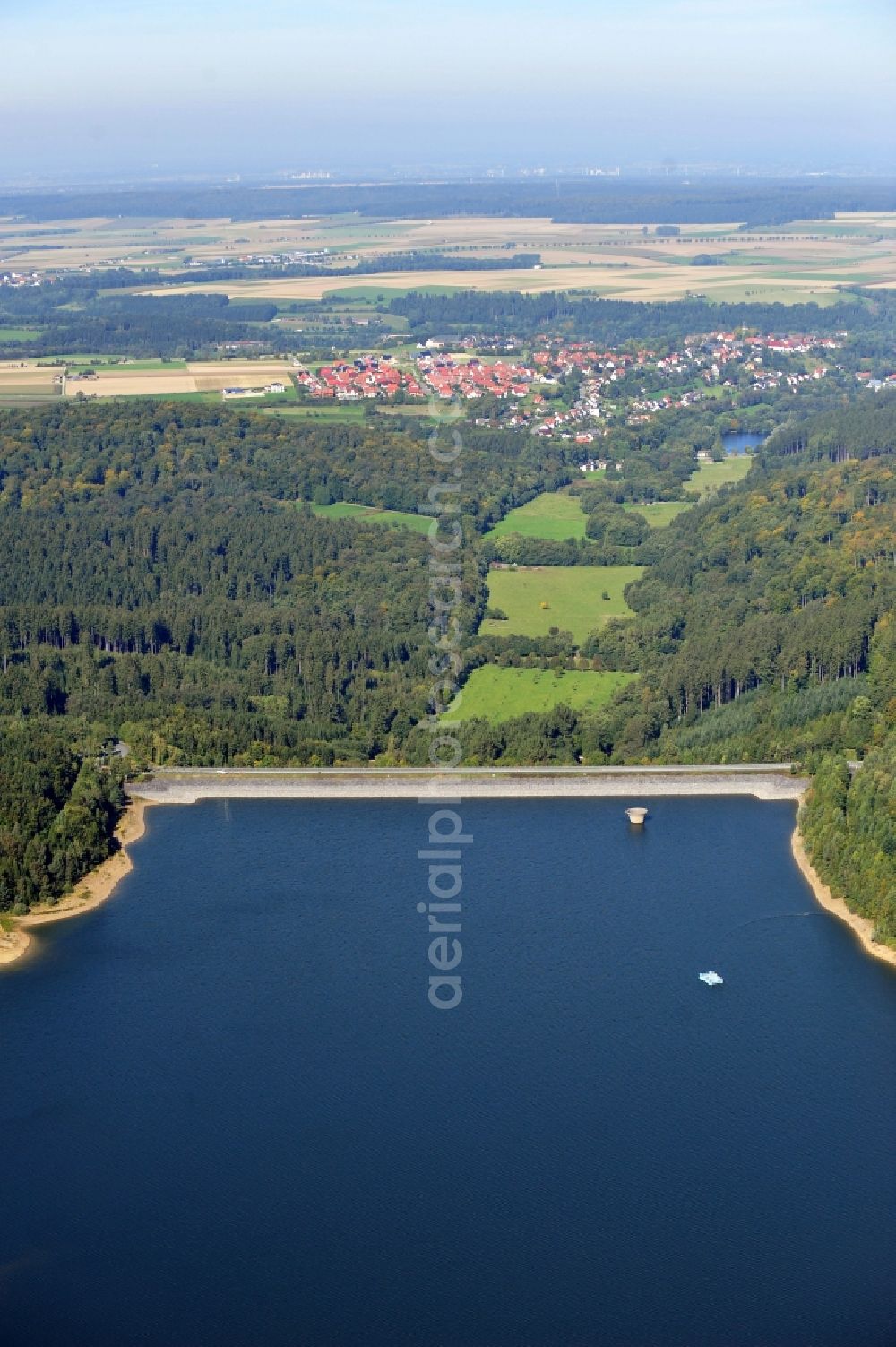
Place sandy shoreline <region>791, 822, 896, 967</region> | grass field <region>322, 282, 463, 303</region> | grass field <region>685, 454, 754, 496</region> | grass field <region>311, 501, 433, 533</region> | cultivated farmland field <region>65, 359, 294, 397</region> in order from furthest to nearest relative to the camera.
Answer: grass field <region>322, 282, 463, 303</region>
cultivated farmland field <region>65, 359, 294, 397</region>
grass field <region>685, 454, 754, 496</region>
grass field <region>311, 501, 433, 533</region>
sandy shoreline <region>791, 822, 896, 967</region>

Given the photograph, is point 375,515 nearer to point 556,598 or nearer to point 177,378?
point 556,598

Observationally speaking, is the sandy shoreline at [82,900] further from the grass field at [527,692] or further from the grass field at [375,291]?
the grass field at [375,291]

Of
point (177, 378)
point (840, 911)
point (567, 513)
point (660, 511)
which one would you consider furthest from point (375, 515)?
point (840, 911)

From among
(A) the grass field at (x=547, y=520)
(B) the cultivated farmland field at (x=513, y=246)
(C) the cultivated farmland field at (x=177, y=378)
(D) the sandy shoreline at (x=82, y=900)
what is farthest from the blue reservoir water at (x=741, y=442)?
(D) the sandy shoreline at (x=82, y=900)

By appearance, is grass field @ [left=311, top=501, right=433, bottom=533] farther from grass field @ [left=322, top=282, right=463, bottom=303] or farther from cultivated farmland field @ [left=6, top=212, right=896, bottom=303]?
cultivated farmland field @ [left=6, top=212, right=896, bottom=303]

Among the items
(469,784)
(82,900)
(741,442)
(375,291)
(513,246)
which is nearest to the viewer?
(82,900)

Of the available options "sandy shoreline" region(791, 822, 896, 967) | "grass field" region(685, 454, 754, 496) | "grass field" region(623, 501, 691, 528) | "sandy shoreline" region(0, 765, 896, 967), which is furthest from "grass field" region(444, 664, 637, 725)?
"grass field" region(685, 454, 754, 496)

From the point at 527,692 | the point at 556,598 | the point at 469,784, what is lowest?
the point at 556,598
